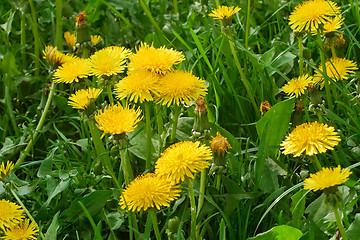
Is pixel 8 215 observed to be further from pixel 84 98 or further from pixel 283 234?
pixel 283 234

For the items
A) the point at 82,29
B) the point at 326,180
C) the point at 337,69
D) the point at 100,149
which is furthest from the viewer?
the point at 82,29

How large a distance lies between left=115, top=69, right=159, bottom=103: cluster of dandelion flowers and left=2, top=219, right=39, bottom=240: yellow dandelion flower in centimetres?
42

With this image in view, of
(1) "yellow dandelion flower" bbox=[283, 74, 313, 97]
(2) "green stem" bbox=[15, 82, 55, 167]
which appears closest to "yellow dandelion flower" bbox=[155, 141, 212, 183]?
(1) "yellow dandelion flower" bbox=[283, 74, 313, 97]

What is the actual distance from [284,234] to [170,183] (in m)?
0.30

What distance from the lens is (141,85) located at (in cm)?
151

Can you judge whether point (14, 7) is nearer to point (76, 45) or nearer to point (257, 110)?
point (76, 45)

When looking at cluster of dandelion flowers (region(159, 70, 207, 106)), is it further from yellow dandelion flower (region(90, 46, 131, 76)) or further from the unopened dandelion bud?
the unopened dandelion bud

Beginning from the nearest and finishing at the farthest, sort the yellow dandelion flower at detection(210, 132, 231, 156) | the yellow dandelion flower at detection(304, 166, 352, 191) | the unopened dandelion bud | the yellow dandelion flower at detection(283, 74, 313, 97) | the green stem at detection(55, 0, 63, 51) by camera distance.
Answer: the yellow dandelion flower at detection(304, 166, 352, 191), the yellow dandelion flower at detection(210, 132, 231, 156), the yellow dandelion flower at detection(283, 74, 313, 97), the unopened dandelion bud, the green stem at detection(55, 0, 63, 51)

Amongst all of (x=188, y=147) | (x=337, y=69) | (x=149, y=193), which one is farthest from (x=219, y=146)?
(x=337, y=69)

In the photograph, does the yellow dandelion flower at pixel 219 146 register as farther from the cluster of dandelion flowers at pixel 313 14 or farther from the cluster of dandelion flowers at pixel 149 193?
the cluster of dandelion flowers at pixel 313 14

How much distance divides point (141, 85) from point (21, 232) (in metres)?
0.50

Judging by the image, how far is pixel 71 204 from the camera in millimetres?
1615

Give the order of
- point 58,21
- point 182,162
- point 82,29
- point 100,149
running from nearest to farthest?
1. point 182,162
2. point 100,149
3. point 82,29
4. point 58,21

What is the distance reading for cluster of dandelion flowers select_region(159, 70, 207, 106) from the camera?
59.5 inches
